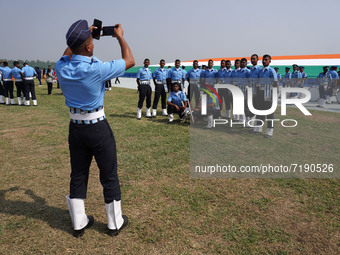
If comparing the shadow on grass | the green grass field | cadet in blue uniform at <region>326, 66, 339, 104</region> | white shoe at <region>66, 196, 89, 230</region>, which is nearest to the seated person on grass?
the green grass field

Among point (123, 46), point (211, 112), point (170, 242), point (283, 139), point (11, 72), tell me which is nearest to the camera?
point (123, 46)

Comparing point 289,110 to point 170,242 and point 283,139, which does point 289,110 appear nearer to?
point 283,139

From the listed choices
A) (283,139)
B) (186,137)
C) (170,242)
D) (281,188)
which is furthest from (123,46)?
(283,139)

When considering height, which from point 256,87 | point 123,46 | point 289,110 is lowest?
point 289,110

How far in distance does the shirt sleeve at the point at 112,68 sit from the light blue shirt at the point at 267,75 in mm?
5534

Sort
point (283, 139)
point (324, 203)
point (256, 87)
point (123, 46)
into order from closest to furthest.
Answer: point (123, 46) < point (324, 203) < point (283, 139) < point (256, 87)

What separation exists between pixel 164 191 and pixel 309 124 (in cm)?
681

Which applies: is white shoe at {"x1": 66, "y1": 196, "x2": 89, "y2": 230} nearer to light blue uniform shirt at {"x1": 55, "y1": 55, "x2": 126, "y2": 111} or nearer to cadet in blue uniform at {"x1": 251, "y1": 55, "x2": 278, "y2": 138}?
light blue uniform shirt at {"x1": 55, "y1": 55, "x2": 126, "y2": 111}

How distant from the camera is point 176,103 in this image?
8.41m

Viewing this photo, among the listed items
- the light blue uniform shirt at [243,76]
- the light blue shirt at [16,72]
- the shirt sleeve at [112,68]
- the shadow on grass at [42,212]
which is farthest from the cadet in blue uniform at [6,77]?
the shirt sleeve at [112,68]

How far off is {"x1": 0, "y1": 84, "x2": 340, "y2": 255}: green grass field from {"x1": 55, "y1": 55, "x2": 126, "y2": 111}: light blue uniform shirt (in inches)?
61.3

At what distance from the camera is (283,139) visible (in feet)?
21.4

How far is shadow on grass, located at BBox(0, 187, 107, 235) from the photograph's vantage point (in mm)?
2867

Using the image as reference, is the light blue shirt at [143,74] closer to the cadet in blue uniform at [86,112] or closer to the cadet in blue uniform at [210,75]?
the cadet in blue uniform at [210,75]
